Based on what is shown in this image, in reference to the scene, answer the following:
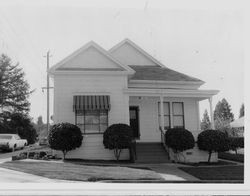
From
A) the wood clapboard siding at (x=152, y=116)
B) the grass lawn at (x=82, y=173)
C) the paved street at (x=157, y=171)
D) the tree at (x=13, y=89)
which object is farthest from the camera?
the tree at (x=13, y=89)

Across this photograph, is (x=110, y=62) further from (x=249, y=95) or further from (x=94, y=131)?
(x=249, y=95)

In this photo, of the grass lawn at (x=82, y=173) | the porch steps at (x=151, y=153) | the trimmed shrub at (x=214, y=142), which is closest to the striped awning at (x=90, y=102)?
the porch steps at (x=151, y=153)

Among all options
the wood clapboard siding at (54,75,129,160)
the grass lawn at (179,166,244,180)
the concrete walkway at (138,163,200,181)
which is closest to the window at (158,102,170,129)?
the wood clapboard siding at (54,75,129,160)

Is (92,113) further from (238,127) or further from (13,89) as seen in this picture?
(238,127)

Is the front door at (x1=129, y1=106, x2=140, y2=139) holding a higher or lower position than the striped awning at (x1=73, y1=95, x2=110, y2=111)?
lower

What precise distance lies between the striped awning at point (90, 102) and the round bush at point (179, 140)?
333 cm

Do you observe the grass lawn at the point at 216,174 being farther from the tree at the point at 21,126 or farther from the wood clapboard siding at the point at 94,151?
the tree at the point at 21,126

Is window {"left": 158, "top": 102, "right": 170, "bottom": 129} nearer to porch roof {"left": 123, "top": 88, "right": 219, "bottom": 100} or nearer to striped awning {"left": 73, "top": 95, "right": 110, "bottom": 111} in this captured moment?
porch roof {"left": 123, "top": 88, "right": 219, "bottom": 100}

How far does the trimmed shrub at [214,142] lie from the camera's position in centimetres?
1703

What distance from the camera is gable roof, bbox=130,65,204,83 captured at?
20.1m

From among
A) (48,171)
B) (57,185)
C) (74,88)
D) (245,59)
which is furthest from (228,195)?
(74,88)

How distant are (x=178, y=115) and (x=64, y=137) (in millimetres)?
6693

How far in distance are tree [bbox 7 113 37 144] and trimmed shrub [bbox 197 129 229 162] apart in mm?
21283

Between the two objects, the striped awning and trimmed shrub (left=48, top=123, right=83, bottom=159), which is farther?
the striped awning
